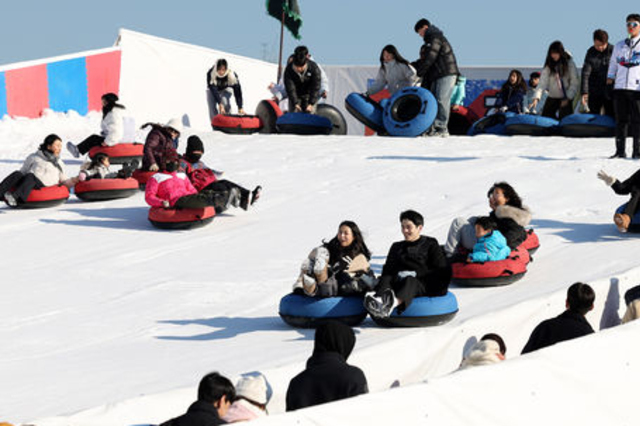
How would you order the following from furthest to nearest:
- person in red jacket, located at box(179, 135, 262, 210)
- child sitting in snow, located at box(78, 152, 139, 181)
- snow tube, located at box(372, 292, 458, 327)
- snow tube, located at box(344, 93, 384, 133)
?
snow tube, located at box(344, 93, 384, 133)
child sitting in snow, located at box(78, 152, 139, 181)
person in red jacket, located at box(179, 135, 262, 210)
snow tube, located at box(372, 292, 458, 327)

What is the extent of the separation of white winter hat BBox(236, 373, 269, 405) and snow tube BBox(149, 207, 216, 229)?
6.60 m

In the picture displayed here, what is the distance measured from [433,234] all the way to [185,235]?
2.54 meters

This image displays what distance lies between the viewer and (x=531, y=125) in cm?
1786

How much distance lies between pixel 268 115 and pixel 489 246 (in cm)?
1069

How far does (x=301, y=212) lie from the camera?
1297 centimetres

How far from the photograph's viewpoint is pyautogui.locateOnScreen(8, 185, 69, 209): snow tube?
1359 cm

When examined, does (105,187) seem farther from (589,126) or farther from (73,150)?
(589,126)

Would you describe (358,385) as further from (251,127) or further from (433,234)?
(251,127)

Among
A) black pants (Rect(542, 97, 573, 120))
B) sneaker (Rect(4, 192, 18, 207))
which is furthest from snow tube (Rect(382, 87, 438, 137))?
sneaker (Rect(4, 192, 18, 207))

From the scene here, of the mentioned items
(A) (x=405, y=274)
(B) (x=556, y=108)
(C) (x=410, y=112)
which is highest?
(B) (x=556, y=108)

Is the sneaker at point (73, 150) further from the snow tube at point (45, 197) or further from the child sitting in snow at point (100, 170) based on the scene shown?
the snow tube at point (45, 197)

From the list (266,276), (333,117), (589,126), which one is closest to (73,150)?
(333,117)

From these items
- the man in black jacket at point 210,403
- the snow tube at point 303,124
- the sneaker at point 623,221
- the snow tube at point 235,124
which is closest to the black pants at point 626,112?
the sneaker at point 623,221

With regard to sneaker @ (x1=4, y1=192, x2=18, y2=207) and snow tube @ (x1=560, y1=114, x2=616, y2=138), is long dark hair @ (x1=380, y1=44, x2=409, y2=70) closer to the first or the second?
snow tube @ (x1=560, y1=114, x2=616, y2=138)
